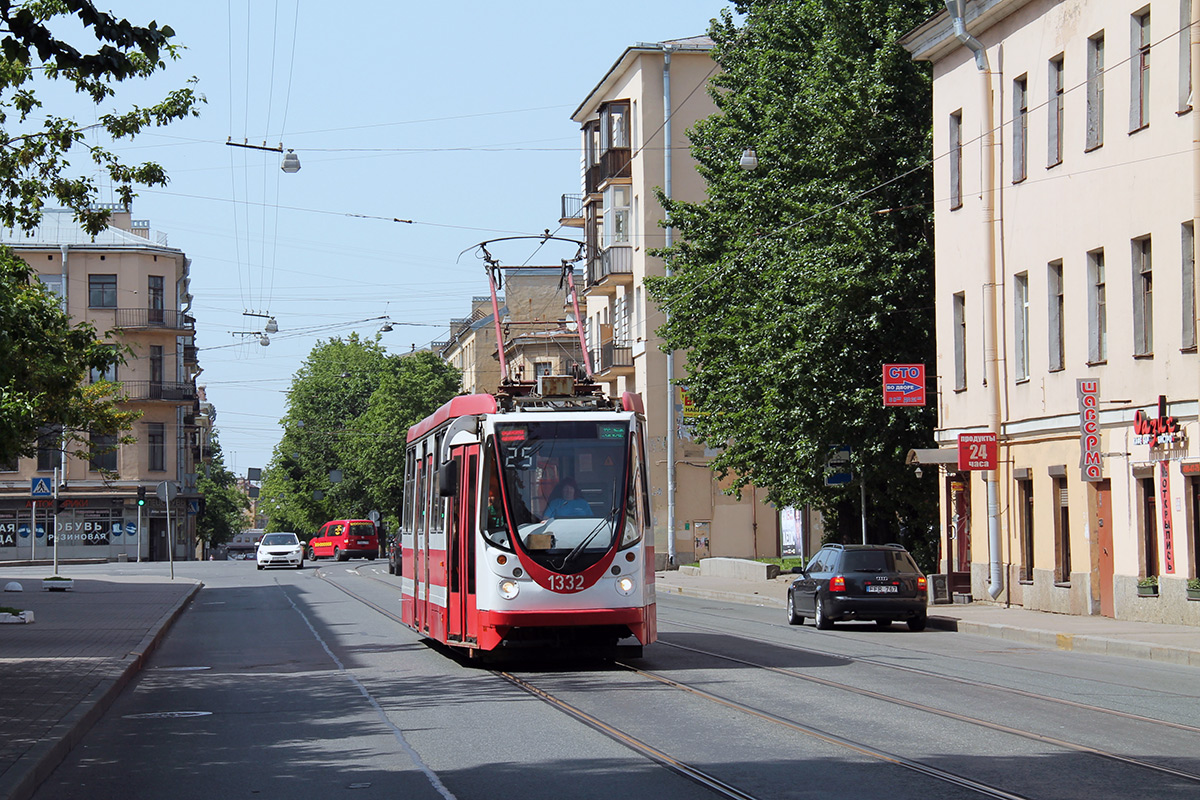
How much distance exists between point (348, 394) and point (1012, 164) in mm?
78830

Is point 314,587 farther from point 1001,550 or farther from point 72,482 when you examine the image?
point 72,482

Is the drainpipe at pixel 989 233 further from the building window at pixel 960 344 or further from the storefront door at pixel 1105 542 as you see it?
the storefront door at pixel 1105 542

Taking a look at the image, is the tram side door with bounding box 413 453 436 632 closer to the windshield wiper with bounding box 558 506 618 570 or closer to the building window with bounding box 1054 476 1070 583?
the windshield wiper with bounding box 558 506 618 570

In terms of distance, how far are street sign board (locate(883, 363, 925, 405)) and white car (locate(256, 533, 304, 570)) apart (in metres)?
35.7

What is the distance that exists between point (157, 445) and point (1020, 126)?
195ft

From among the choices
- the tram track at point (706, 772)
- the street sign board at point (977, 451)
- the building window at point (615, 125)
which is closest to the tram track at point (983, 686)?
the tram track at point (706, 772)

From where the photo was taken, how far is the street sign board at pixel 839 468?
34.7 metres

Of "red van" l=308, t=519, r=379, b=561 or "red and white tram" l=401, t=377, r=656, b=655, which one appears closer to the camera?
"red and white tram" l=401, t=377, r=656, b=655

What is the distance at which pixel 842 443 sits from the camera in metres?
35.8

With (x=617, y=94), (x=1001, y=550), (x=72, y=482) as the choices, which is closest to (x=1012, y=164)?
(x=1001, y=550)

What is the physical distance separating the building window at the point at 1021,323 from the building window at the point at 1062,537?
2.78 meters

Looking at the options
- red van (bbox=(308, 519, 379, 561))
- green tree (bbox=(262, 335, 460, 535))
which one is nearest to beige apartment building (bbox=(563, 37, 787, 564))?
red van (bbox=(308, 519, 379, 561))

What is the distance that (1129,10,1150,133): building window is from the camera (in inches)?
987

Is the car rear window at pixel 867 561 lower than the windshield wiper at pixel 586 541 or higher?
lower
